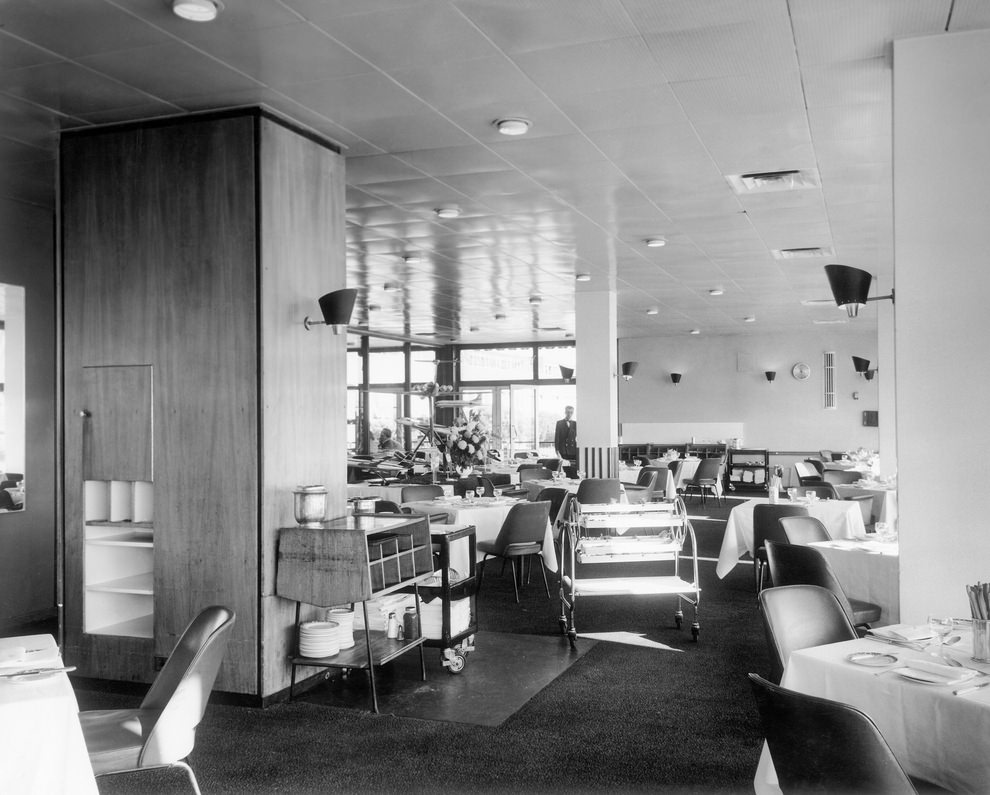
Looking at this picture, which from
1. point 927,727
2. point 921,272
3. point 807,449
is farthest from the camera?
point 807,449

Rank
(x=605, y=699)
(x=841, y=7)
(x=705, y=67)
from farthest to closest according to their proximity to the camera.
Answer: (x=605, y=699) → (x=705, y=67) → (x=841, y=7)

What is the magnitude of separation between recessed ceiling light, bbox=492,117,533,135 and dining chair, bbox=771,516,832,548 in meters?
2.91

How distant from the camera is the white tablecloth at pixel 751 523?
741 cm

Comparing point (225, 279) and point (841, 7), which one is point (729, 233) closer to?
point (841, 7)

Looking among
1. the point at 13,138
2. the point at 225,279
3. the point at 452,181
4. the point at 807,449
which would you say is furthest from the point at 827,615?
the point at 807,449

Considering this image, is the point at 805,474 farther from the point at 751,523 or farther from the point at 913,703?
the point at 913,703

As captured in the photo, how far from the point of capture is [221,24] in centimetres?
389

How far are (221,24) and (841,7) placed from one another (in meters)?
2.66

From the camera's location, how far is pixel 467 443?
26.0 ft

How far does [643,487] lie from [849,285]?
19.8 feet

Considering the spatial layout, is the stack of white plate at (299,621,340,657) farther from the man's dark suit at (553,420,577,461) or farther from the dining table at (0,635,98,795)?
the man's dark suit at (553,420,577,461)

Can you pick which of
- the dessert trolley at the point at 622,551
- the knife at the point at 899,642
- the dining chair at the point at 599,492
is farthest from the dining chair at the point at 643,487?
the knife at the point at 899,642

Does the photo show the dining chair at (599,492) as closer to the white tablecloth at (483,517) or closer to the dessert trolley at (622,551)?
the white tablecloth at (483,517)

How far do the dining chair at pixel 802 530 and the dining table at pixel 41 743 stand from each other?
4383mm
